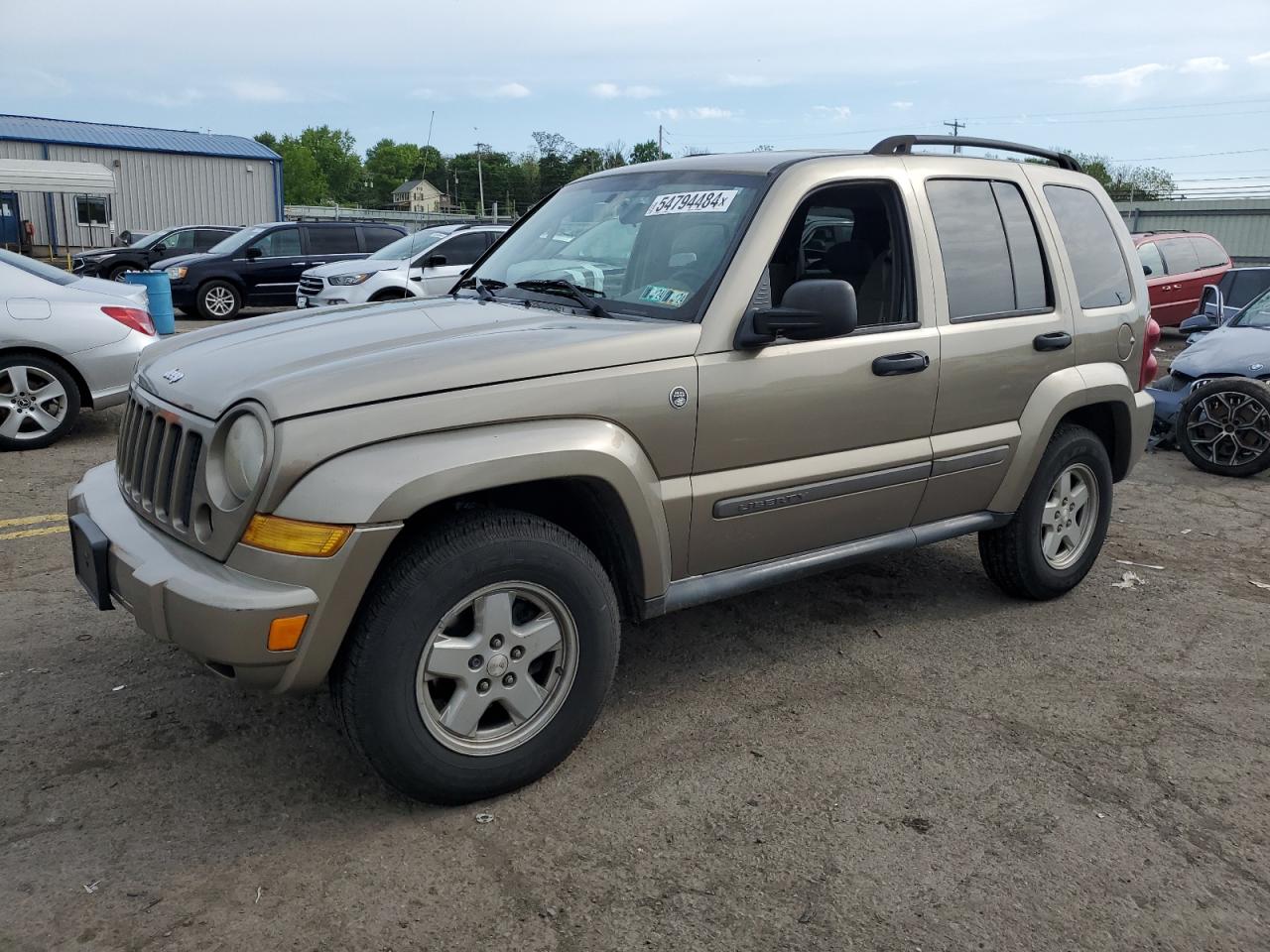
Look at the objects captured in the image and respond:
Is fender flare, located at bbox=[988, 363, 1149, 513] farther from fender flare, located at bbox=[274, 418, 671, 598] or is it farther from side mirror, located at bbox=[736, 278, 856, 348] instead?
fender flare, located at bbox=[274, 418, 671, 598]

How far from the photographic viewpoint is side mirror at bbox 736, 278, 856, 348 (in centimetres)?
322

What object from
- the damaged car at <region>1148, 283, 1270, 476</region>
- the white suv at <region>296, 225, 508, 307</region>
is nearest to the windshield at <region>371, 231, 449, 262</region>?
the white suv at <region>296, 225, 508, 307</region>

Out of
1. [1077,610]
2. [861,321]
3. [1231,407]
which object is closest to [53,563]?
[861,321]

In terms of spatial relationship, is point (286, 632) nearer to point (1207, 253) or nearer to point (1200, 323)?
point (1200, 323)

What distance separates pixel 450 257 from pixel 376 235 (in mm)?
5077

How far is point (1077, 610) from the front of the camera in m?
4.73

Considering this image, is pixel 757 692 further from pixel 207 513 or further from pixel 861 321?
pixel 207 513

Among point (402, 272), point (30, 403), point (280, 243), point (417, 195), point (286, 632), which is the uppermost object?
point (417, 195)

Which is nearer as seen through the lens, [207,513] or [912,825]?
[207,513]

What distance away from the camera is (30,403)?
722cm

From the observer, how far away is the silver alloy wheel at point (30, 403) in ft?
23.5

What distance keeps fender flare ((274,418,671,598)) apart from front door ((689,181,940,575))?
0.71ft

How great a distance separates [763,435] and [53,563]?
11.7 feet

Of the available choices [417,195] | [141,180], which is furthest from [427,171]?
[141,180]
